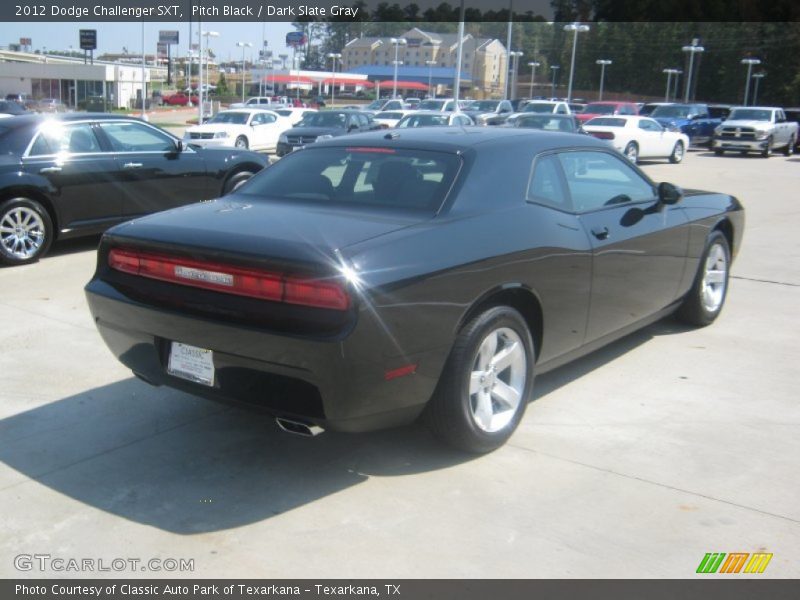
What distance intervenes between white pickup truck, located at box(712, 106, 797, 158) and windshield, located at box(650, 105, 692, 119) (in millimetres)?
4918

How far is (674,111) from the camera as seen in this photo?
3750cm

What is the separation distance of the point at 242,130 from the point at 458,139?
2293 centimetres

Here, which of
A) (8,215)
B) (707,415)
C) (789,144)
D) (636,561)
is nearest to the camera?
(636,561)

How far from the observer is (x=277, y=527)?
3.51 metres

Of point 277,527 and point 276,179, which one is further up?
point 276,179

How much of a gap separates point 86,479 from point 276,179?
6.45 ft

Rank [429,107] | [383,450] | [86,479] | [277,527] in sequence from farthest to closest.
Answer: [429,107]
[383,450]
[86,479]
[277,527]

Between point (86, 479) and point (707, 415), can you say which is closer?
point (86, 479)

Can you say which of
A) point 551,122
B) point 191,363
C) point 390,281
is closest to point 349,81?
point 551,122

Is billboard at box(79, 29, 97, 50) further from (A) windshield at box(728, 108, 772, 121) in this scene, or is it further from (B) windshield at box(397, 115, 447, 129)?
(A) windshield at box(728, 108, 772, 121)

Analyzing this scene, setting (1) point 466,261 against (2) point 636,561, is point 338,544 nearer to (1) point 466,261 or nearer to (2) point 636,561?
(2) point 636,561

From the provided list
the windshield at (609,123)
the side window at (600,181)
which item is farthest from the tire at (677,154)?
the side window at (600,181)

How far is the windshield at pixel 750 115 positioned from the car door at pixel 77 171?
92.3 ft

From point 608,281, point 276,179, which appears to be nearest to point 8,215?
point 276,179
